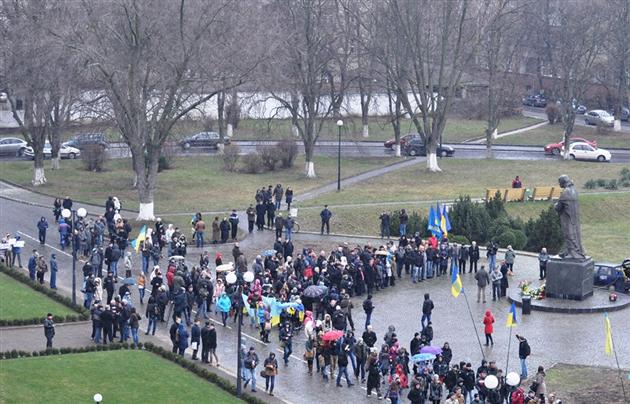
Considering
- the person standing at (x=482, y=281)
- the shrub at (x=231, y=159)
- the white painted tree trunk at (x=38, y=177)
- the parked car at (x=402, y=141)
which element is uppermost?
the parked car at (x=402, y=141)

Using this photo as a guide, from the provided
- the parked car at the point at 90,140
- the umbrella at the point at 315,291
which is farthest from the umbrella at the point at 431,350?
the parked car at the point at 90,140

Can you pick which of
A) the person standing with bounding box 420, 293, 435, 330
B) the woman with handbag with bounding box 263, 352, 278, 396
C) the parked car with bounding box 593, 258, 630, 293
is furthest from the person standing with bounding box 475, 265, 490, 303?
the woman with handbag with bounding box 263, 352, 278, 396

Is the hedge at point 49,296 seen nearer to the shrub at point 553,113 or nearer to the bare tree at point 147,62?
the bare tree at point 147,62

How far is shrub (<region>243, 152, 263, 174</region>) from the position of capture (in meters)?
68.6

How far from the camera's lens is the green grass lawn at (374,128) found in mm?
82938

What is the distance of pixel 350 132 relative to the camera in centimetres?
8631

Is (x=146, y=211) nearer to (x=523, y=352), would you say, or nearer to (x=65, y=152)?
(x=65, y=152)

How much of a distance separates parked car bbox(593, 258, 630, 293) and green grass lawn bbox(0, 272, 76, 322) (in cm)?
1763

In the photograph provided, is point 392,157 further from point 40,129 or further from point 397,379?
point 397,379

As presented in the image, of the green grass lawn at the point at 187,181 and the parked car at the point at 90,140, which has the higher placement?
the parked car at the point at 90,140

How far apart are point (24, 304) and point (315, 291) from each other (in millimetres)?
9233

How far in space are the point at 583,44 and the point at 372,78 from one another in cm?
1414

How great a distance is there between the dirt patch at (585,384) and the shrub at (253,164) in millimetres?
36753

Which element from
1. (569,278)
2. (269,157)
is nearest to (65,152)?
(269,157)
